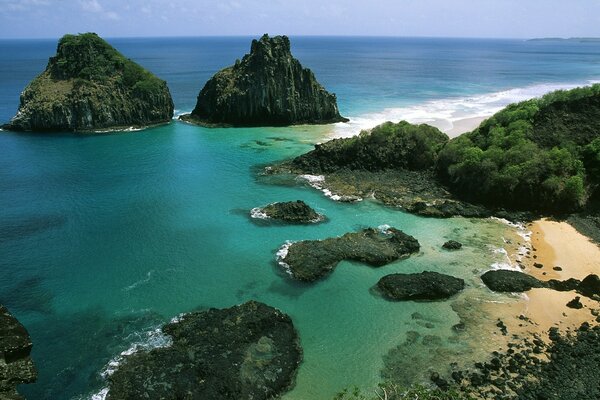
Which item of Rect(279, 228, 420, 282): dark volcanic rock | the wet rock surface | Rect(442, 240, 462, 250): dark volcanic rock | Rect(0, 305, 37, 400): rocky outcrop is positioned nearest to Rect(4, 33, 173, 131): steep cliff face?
Rect(279, 228, 420, 282): dark volcanic rock

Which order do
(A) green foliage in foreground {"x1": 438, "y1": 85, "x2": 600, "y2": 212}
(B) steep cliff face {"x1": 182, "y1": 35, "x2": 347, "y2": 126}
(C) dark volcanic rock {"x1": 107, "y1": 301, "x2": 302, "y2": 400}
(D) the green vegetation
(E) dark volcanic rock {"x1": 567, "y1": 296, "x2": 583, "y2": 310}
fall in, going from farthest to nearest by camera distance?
(B) steep cliff face {"x1": 182, "y1": 35, "x2": 347, "y2": 126} → (D) the green vegetation → (A) green foliage in foreground {"x1": 438, "y1": 85, "x2": 600, "y2": 212} → (E) dark volcanic rock {"x1": 567, "y1": 296, "x2": 583, "y2": 310} → (C) dark volcanic rock {"x1": 107, "y1": 301, "x2": 302, "y2": 400}

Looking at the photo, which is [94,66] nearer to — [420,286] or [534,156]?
[534,156]

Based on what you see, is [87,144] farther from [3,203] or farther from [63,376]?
[63,376]

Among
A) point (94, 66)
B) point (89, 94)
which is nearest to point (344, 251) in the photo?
point (89, 94)

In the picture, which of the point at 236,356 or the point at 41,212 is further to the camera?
the point at 41,212

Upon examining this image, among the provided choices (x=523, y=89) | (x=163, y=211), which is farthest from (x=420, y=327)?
(x=523, y=89)

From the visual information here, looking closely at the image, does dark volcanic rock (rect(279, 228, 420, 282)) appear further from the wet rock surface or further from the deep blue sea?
the wet rock surface

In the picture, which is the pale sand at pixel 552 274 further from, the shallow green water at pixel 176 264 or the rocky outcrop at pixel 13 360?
the rocky outcrop at pixel 13 360
